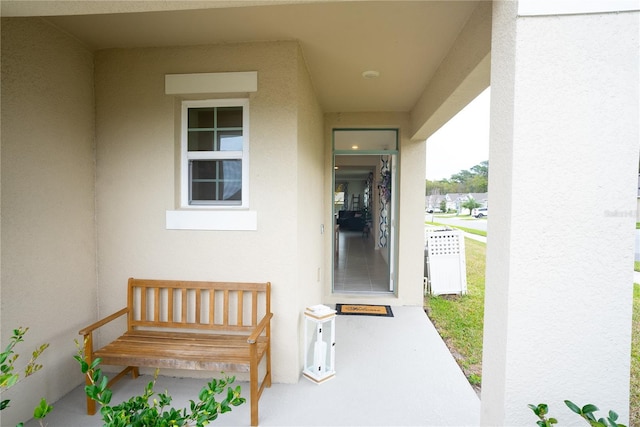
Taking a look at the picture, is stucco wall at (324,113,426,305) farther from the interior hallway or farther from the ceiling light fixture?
the ceiling light fixture

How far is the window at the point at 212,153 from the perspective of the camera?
2770 mm

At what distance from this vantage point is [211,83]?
262 centimetres

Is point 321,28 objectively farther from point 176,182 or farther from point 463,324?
point 463,324

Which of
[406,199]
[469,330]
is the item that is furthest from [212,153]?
[469,330]

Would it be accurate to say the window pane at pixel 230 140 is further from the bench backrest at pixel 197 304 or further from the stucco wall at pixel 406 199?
the stucco wall at pixel 406 199

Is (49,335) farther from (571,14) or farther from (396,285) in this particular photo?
(396,285)

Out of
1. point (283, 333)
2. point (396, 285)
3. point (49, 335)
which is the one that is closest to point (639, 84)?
point (283, 333)

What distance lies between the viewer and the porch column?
109 centimetres

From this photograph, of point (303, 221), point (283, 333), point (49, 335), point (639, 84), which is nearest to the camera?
point (639, 84)

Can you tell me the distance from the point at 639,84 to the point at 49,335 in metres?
3.70

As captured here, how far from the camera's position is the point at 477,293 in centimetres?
559

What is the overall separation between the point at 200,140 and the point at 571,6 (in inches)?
105

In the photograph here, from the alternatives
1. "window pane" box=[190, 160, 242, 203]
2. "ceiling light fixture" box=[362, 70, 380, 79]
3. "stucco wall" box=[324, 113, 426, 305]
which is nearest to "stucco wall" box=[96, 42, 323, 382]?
"window pane" box=[190, 160, 242, 203]

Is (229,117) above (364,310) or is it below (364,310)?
above
